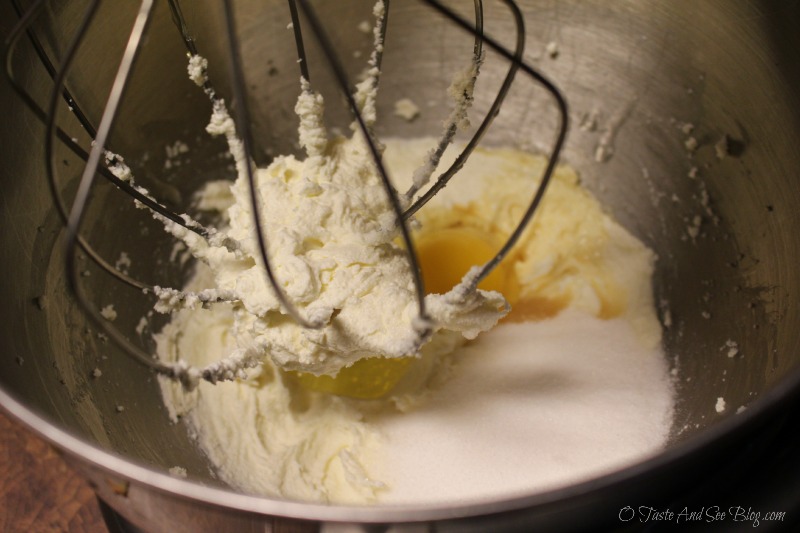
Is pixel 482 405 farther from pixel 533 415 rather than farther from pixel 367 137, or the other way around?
pixel 367 137

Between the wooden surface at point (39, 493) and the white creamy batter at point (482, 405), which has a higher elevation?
the white creamy batter at point (482, 405)

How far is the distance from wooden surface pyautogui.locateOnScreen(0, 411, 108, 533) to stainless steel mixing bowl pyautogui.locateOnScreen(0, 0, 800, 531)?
0.31 feet

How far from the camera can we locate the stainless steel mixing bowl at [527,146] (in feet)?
1.54

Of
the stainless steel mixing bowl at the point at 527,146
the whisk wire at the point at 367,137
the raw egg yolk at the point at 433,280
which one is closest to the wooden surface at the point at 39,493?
the stainless steel mixing bowl at the point at 527,146

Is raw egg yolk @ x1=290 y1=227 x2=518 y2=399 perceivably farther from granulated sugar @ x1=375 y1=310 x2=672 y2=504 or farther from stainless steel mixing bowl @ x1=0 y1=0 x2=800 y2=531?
stainless steel mixing bowl @ x1=0 y1=0 x2=800 y2=531

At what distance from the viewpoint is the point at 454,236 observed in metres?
0.85

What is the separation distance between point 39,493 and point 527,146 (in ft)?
2.32

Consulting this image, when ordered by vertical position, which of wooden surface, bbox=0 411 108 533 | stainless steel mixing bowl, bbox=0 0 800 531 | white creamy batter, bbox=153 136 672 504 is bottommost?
wooden surface, bbox=0 411 108 533

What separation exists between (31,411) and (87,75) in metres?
0.40

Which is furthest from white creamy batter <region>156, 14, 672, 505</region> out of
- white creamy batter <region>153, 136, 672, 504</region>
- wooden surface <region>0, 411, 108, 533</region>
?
wooden surface <region>0, 411, 108, 533</region>

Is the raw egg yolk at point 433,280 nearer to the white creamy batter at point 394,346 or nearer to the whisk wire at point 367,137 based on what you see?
the white creamy batter at point 394,346

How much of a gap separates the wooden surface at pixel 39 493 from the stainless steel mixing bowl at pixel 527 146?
0.10m

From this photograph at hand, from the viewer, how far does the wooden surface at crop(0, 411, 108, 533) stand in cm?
65

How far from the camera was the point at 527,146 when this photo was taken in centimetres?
93
